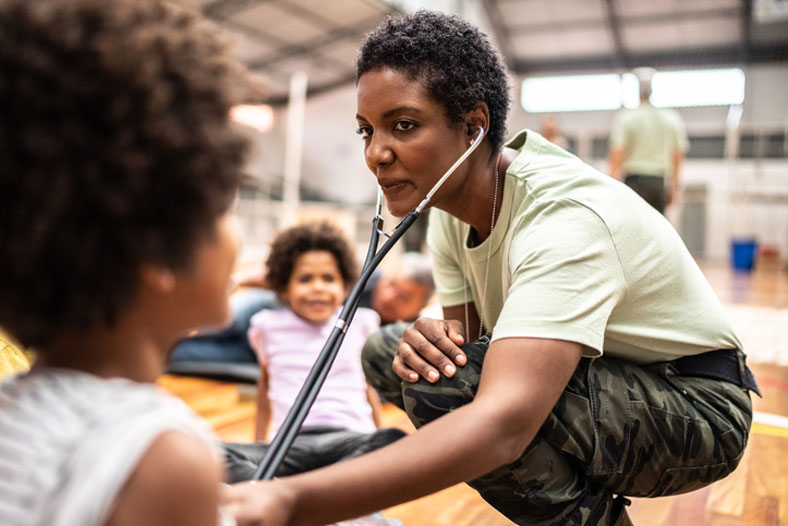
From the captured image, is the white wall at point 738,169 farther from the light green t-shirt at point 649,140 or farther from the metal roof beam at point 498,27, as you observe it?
the light green t-shirt at point 649,140

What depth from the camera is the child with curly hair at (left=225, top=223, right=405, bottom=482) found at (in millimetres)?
1604

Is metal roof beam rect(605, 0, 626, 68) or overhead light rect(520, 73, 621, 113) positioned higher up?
metal roof beam rect(605, 0, 626, 68)

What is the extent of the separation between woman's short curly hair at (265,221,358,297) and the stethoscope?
0.93m

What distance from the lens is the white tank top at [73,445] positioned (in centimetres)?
48

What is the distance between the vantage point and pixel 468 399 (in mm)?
1032

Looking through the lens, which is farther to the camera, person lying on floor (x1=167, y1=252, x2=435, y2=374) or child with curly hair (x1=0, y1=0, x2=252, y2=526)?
person lying on floor (x1=167, y1=252, x2=435, y2=374)

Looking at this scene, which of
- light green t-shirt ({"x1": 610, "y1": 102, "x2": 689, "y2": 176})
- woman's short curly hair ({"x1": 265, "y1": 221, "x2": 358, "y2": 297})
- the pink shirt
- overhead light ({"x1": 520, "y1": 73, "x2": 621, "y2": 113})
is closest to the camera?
the pink shirt

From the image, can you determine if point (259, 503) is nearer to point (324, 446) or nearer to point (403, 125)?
point (403, 125)

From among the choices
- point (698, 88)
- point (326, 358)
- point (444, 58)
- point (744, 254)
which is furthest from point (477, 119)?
point (698, 88)

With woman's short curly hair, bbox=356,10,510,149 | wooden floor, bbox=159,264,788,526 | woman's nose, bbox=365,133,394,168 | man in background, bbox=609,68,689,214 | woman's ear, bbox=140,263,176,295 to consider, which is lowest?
wooden floor, bbox=159,264,788,526

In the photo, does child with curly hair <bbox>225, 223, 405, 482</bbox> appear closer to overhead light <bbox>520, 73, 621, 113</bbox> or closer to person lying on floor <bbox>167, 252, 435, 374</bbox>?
person lying on floor <bbox>167, 252, 435, 374</bbox>

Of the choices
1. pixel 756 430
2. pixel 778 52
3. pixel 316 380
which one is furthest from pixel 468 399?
pixel 778 52

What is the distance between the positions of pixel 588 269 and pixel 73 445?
659 mm

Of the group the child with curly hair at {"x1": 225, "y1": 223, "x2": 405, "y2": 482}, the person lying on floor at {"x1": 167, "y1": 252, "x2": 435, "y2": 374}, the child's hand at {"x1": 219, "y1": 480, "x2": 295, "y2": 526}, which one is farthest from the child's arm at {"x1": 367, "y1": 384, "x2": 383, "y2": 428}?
the child's hand at {"x1": 219, "y1": 480, "x2": 295, "y2": 526}
